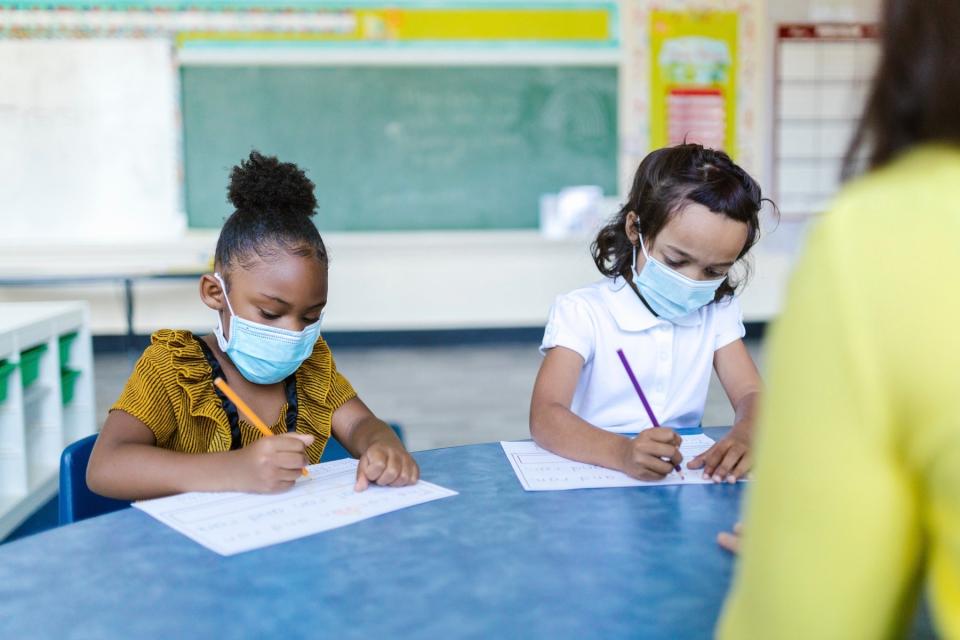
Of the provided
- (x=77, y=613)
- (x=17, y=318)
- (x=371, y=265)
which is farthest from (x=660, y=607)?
(x=371, y=265)

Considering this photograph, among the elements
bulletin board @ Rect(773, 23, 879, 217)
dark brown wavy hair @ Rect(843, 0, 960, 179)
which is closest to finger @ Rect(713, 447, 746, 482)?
dark brown wavy hair @ Rect(843, 0, 960, 179)

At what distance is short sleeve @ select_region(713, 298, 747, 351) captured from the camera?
1529 millimetres

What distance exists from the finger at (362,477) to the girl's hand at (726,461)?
15.6 inches

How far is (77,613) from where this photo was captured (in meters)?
0.66

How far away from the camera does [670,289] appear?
4.71ft

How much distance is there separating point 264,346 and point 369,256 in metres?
4.02

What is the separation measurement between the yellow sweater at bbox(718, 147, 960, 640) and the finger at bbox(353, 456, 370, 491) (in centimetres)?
63

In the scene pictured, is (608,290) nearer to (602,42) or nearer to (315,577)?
(315,577)

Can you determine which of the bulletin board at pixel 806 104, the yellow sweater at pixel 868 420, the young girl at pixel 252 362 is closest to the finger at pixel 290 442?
the young girl at pixel 252 362

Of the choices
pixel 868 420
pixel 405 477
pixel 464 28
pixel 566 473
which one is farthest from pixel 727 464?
pixel 464 28

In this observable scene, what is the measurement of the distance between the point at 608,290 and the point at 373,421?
51cm

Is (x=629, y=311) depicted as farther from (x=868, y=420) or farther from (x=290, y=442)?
(x=868, y=420)

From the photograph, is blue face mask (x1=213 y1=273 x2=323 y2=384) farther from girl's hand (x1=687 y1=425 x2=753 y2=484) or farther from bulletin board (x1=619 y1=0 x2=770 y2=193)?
bulletin board (x1=619 y1=0 x2=770 y2=193)

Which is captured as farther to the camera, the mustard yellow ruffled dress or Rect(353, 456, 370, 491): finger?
the mustard yellow ruffled dress
